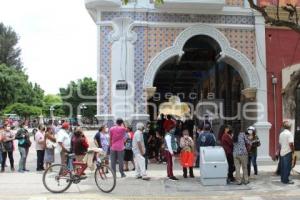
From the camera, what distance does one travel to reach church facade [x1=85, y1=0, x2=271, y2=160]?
1816cm

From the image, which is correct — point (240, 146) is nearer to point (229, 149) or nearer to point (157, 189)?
point (229, 149)

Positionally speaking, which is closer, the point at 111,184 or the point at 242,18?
the point at 111,184

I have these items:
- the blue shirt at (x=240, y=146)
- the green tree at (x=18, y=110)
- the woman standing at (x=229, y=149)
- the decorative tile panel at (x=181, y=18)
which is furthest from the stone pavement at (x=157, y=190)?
the green tree at (x=18, y=110)

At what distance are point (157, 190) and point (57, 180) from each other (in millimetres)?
2480

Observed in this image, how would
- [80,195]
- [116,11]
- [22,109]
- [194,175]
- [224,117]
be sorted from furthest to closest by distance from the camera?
[22,109], [224,117], [116,11], [194,175], [80,195]

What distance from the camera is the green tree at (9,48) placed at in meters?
80.1

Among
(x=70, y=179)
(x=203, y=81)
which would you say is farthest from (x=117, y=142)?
(x=203, y=81)

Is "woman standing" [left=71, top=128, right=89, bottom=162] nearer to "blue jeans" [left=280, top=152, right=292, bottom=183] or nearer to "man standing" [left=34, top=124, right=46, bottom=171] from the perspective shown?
"man standing" [left=34, top=124, right=46, bottom=171]

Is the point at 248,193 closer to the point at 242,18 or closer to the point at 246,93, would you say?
the point at 246,93

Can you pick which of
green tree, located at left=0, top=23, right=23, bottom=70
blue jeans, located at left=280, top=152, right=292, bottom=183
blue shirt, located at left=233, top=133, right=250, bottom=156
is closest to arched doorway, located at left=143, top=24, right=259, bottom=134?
blue shirt, located at left=233, top=133, right=250, bottom=156

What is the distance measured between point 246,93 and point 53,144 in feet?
24.0

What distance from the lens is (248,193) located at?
40.3 ft

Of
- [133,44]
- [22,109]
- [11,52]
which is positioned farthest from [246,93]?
[11,52]

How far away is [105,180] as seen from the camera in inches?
481
